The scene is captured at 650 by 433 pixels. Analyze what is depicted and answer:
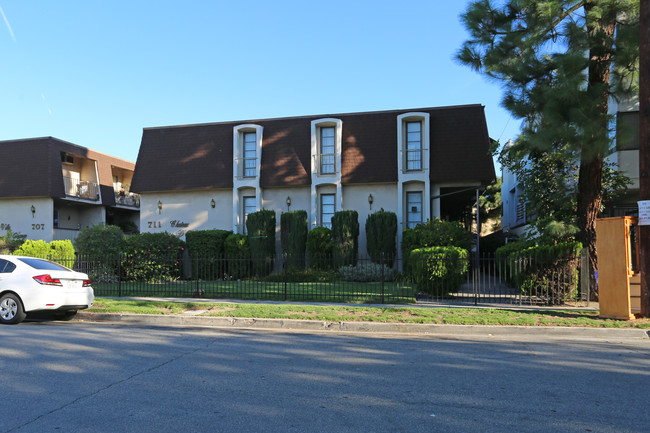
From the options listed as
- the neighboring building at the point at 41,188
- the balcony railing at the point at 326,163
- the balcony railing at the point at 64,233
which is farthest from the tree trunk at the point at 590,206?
the balcony railing at the point at 64,233

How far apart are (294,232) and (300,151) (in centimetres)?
390

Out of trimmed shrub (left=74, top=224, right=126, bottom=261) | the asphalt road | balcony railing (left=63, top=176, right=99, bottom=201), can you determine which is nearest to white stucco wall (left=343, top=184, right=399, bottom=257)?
trimmed shrub (left=74, top=224, right=126, bottom=261)

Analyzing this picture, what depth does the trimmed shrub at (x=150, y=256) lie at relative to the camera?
779 inches

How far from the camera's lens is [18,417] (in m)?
4.63

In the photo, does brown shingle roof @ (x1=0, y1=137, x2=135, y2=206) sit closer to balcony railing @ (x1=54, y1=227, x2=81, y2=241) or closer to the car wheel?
balcony railing @ (x1=54, y1=227, x2=81, y2=241)


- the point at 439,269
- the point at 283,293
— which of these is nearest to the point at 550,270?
the point at 439,269

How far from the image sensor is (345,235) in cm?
2127

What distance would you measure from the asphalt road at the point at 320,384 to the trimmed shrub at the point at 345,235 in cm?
1210

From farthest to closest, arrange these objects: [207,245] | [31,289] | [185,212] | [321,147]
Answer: [185,212]
[321,147]
[207,245]
[31,289]

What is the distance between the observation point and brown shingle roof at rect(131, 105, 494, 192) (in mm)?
Answer: 21812

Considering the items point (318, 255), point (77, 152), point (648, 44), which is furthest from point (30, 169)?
point (648, 44)

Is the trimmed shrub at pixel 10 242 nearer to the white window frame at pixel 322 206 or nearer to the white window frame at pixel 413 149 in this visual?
the white window frame at pixel 322 206

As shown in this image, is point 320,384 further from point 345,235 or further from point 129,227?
point 129,227

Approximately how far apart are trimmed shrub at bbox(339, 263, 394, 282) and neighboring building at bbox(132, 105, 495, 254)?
251cm
